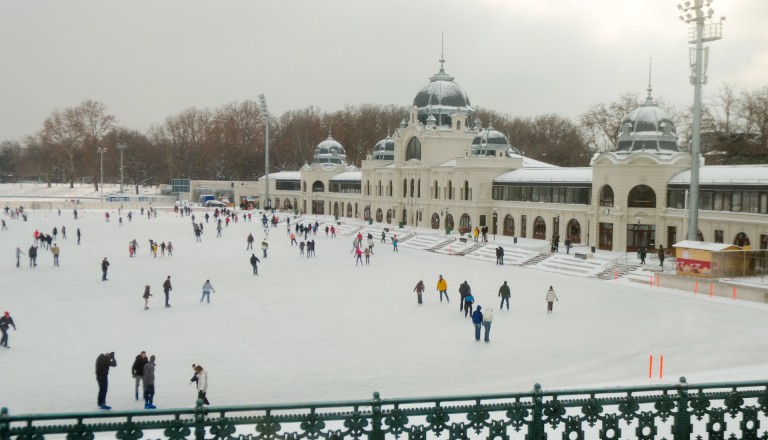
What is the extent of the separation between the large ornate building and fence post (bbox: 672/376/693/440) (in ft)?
113

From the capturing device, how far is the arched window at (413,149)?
71.2 m

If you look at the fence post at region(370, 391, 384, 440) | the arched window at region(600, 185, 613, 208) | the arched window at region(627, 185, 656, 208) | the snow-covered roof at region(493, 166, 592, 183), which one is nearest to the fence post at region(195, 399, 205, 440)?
the fence post at region(370, 391, 384, 440)

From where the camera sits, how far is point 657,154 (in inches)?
1802

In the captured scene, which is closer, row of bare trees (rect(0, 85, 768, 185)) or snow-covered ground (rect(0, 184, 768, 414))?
snow-covered ground (rect(0, 184, 768, 414))

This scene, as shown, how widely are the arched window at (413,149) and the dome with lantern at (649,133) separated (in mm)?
26407

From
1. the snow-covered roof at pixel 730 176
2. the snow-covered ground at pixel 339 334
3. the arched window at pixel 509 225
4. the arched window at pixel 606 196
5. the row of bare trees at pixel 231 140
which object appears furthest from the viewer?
the row of bare trees at pixel 231 140

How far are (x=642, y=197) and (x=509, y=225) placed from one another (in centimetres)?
1501

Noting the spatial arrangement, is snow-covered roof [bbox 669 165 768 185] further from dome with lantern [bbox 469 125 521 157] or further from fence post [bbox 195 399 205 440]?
fence post [bbox 195 399 205 440]

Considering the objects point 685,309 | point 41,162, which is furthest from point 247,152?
point 685,309

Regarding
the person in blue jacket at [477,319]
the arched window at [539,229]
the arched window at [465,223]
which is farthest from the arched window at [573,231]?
the person in blue jacket at [477,319]

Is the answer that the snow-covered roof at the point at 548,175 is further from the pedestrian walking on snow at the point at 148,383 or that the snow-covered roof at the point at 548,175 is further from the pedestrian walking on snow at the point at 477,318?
the pedestrian walking on snow at the point at 148,383

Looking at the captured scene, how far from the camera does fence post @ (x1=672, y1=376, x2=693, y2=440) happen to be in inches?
312

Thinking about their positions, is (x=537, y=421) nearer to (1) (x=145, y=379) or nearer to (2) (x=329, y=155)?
(1) (x=145, y=379)

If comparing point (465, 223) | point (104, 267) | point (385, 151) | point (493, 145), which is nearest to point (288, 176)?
point (385, 151)
